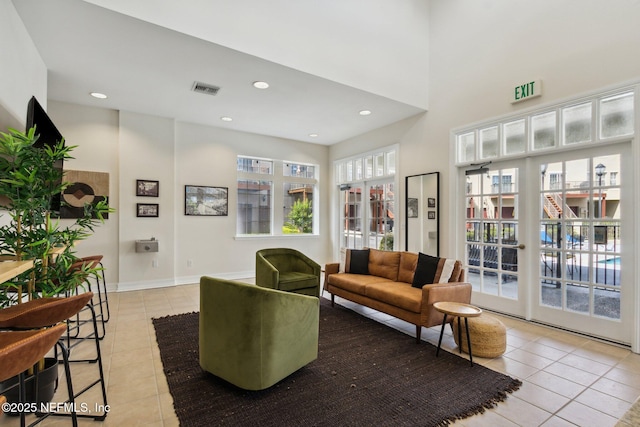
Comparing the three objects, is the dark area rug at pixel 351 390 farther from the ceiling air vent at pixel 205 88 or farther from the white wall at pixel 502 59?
the ceiling air vent at pixel 205 88

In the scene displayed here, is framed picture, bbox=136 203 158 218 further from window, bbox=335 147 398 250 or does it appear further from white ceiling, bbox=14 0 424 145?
window, bbox=335 147 398 250

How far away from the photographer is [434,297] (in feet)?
9.88

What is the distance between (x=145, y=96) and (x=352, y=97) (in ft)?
9.73

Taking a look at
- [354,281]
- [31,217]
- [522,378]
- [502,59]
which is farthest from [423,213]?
[31,217]

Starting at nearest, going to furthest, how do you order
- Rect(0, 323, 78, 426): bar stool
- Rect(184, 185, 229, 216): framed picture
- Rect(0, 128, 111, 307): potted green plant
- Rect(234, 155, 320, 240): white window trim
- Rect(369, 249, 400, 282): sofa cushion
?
Rect(0, 323, 78, 426): bar stool
Rect(0, 128, 111, 307): potted green plant
Rect(369, 249, 400, 282): sofa cushion
Rect(184, 185, 229, 216): framed picture
Rect(234, 155, 320, 240): white window trim

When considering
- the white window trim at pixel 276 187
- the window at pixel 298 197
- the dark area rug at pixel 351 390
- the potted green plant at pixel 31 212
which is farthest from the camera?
the window at pixel 298 197

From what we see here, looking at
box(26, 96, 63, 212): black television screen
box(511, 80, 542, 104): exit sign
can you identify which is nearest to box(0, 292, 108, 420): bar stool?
box(26, 96, 63, 212): black television screen

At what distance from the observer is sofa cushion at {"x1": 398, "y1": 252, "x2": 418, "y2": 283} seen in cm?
394

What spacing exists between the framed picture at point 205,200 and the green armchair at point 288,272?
6.36 ft

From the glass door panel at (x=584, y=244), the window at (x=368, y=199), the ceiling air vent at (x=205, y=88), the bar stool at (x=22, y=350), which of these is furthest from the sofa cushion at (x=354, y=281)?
the bar stool at (x=22, y=350)

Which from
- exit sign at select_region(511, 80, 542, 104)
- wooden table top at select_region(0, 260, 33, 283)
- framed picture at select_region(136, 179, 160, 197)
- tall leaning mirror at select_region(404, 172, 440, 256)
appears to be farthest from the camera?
framed picture at select_region(136, 179, 160, 197)

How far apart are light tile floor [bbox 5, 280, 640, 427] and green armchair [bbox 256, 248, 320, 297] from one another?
117 centimetres

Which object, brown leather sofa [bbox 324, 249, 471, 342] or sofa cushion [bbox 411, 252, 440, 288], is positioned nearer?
brown leather sofa [bbox 324, 249, 471, 342]

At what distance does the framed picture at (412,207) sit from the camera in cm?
506
